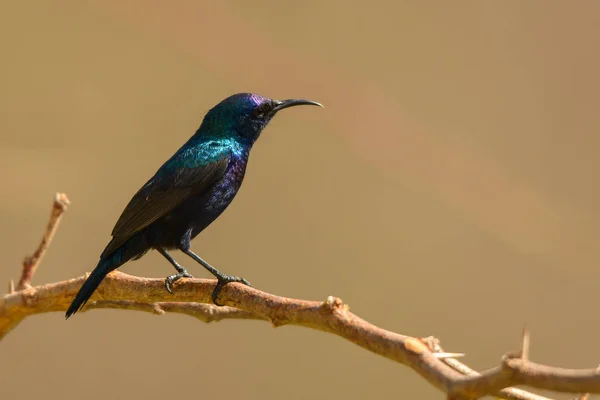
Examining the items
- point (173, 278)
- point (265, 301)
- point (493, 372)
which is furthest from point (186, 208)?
point (493, 372)

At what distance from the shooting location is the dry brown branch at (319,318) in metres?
1.27

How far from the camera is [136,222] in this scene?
2.75 meters

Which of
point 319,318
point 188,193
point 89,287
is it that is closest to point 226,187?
point 188,193

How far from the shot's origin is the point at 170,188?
2.86m

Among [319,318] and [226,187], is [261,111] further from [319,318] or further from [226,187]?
[319,318]

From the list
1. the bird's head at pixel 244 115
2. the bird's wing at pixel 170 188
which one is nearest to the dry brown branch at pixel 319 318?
the bird's wing at pixel 170 188

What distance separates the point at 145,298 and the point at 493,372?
1417mm

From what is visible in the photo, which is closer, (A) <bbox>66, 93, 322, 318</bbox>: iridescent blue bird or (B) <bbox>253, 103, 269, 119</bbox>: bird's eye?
(A) <bbox>66, 93, 322, 318</bbox>: iridescent blue bird

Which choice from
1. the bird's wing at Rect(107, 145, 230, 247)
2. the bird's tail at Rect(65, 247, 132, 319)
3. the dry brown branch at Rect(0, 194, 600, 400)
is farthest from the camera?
the bird's wing at Rect(107, 145, 230, 247)

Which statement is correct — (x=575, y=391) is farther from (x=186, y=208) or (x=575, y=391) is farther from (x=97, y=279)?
(x=186, y=208)

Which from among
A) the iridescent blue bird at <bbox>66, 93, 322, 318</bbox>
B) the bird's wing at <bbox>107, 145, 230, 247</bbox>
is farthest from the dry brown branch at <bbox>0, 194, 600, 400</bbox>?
the bird's wing at <bbox>107, 145, 230, 247</bbox>

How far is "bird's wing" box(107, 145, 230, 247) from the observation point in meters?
2.75

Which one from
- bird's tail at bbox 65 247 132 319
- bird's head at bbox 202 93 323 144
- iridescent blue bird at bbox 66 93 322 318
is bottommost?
bird's tail at bbox 65 247 132 319

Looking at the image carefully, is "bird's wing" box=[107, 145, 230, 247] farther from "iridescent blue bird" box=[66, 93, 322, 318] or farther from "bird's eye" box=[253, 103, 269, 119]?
"bird's eye" box=[253, 103, 269, 119]
